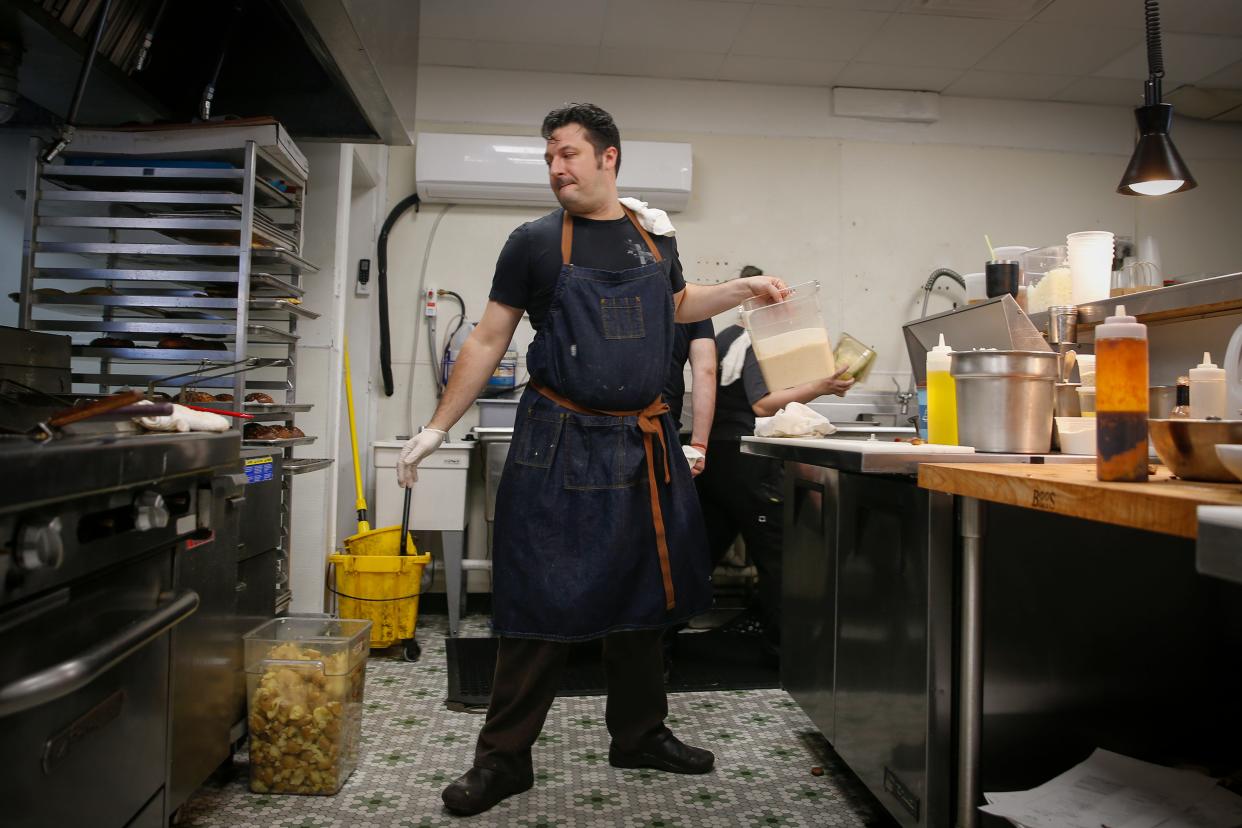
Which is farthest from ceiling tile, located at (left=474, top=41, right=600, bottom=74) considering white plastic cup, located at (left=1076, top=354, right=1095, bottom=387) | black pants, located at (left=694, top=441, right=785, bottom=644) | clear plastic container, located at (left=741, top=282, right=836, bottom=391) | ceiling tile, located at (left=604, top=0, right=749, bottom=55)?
white plastic cup, located at (left=1076, top=354, right=1095, bottom=387)

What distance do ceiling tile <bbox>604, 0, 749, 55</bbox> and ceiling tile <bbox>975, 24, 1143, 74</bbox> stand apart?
4.39 ft

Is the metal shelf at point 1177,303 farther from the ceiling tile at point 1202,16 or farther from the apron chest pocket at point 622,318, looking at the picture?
the ceiling tile at point 1202,16

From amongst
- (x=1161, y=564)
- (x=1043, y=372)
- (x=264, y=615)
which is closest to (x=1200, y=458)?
(x=1043, y=372)

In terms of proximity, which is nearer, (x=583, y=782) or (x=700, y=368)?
(x=583, y=782)

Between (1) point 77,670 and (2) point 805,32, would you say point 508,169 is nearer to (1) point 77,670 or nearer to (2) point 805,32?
(2) point 805,32

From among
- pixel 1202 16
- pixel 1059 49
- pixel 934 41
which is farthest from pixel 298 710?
pixel 1202 16

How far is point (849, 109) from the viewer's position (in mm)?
4281

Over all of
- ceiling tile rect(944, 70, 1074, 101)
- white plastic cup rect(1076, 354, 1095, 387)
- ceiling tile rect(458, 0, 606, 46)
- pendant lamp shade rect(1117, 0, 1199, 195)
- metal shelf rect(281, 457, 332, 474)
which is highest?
ceiling tile rect(944, 70, 1074, 101)

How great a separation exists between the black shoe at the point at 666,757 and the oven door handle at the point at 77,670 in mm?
1220

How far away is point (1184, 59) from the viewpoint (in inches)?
153

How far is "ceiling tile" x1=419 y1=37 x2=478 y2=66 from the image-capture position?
3.83 metres

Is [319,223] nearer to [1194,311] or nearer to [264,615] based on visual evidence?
[264,615]

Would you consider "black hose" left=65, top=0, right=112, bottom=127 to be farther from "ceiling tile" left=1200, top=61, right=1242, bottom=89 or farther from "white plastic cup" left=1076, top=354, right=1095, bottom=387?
"ceiling tile" left=1200, top=61, right=1242, bottom=89

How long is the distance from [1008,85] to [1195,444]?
398cm
